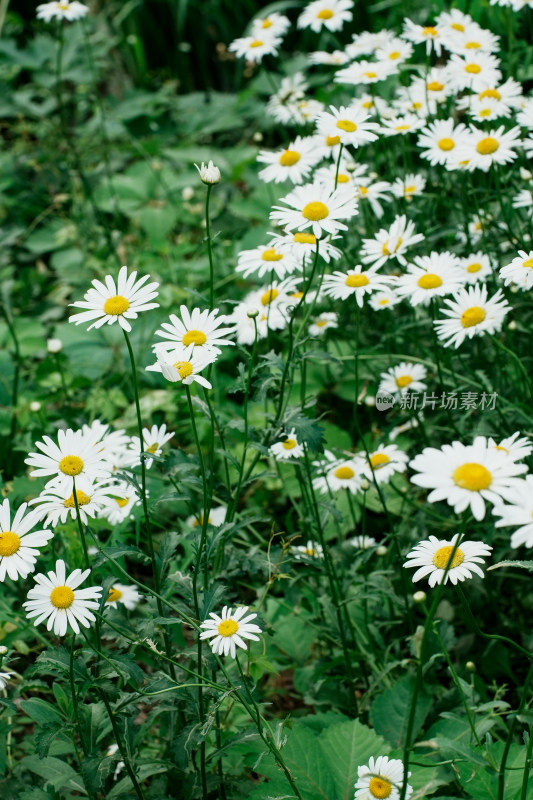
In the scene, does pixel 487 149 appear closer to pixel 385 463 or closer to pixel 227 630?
pixel 385 463

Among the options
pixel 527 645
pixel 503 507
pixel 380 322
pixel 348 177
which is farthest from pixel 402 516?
pixel 503 507

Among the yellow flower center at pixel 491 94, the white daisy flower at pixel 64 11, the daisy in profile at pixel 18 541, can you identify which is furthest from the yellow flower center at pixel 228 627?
the white daisy flower at pixel 64 11

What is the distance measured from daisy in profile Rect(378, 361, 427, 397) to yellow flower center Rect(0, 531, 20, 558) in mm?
1068

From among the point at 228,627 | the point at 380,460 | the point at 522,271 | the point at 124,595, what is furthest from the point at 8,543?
the point at 522,271

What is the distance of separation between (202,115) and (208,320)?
3.40 meters

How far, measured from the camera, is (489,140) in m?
2.01

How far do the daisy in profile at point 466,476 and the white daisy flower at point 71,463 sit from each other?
22.0 inches

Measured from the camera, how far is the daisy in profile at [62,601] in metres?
1.26

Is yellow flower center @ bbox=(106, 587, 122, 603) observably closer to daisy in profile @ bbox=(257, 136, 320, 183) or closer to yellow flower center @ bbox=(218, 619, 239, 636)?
yellow flower center @ bbox=(218, 619, 239, 636)

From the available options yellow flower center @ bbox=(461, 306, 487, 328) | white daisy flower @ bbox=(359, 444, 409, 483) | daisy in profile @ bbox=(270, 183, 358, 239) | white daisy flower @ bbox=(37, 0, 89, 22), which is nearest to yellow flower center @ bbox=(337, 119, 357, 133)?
daisy in profile @ bbox=(270, 183, 358, 239)

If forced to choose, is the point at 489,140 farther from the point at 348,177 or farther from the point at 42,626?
the point at 42,626

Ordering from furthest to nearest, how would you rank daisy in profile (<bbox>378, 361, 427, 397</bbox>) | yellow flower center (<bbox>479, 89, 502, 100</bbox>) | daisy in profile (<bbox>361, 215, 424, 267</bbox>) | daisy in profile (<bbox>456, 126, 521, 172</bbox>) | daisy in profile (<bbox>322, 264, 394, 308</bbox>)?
yellow flower center (<bbox>479, 89, 502, 100</bbox>), daisy in profile (<bbox>378, 361, 427, 397</bbox>), daisy in profile (<bbox>456, 126, 521, 172</bbox>), daisy in profile (<bbox>361, 215, 424, 267</bbox>), daisy in profile (<bbox>322, 264, 394, 308</bbox>)

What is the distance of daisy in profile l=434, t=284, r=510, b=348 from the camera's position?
1.70m

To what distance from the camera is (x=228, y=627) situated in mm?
1260
